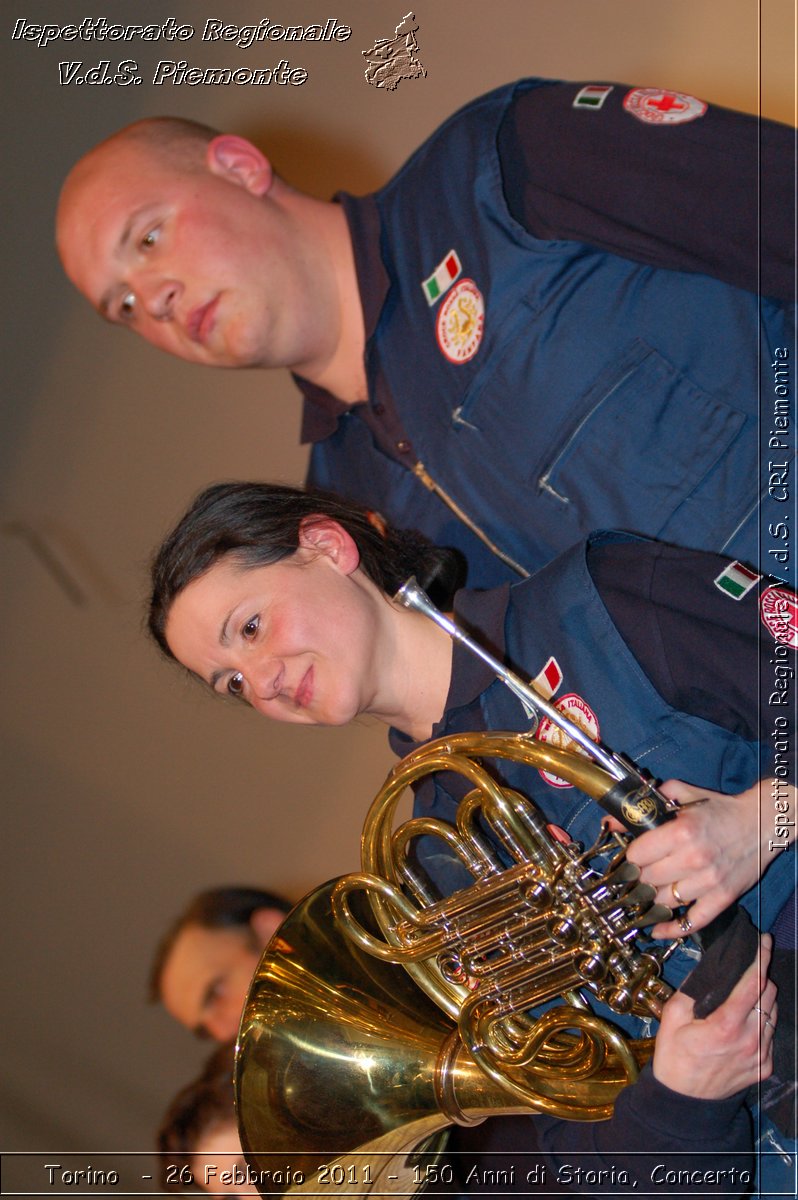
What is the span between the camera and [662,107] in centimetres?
111

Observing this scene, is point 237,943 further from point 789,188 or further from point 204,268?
point 789,188

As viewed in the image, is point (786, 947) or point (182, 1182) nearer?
point (786, 947)

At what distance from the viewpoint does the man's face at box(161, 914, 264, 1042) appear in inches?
77.0

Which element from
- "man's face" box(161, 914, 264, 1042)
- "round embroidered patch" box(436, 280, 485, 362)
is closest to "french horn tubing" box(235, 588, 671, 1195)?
"round embroidered patch" box(436, 280, 485, 362)

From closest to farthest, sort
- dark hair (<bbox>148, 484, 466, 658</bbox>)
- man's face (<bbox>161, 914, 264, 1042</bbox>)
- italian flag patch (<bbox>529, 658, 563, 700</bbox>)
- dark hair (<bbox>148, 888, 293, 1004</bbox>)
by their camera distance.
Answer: italian flag patch (<bbox>529, 658, 563, 700</bbox>), dark hair (<bbox>148, 484, 466, 658</bbox>), man's face (<bbox>161, 914, 264, 1042</bbox>), dark hair (<bbox>148, 888, 293, 1004</bbox>)

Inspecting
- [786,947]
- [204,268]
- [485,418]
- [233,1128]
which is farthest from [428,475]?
[233,1128]

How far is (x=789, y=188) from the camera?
3.36ft

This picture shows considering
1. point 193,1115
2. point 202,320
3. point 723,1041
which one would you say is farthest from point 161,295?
point 193,1115

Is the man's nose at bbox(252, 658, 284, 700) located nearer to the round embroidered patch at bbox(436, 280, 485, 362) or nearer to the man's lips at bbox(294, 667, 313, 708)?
the man's lips at bbox(294, 667, 313, 708)

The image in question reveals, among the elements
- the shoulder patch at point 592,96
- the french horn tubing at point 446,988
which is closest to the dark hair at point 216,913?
the french horn tubing at point 446,988

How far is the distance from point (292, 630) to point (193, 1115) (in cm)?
124

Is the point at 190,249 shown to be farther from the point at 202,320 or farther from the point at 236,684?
the point at 236,684

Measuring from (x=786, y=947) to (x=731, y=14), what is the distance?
1.63 metres

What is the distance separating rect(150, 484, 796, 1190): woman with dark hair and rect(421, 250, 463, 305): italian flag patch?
0.95 ft
